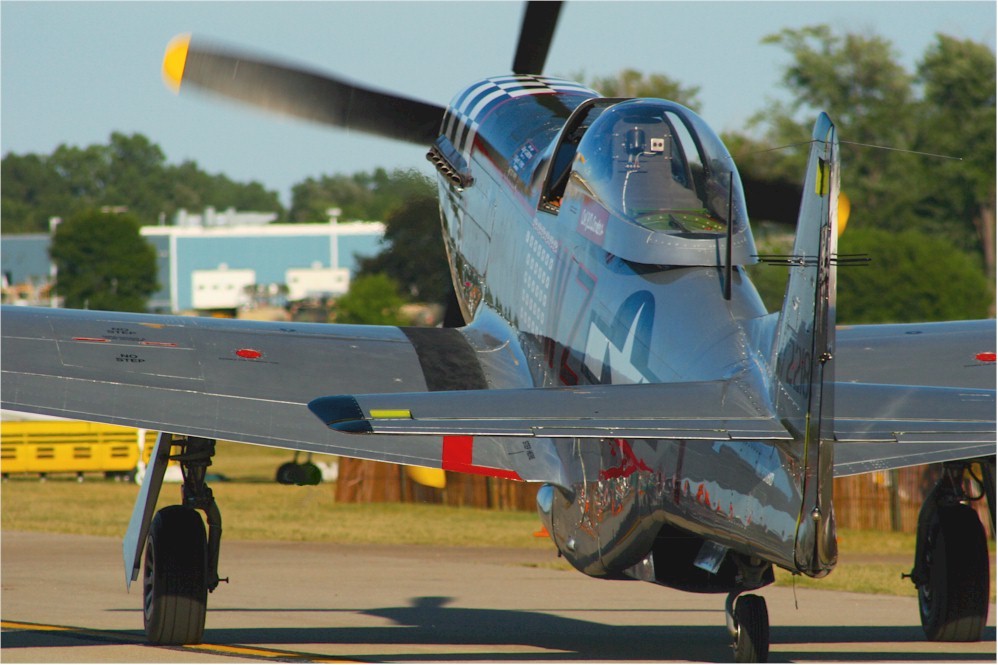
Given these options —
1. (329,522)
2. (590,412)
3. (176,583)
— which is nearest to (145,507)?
(176,583)

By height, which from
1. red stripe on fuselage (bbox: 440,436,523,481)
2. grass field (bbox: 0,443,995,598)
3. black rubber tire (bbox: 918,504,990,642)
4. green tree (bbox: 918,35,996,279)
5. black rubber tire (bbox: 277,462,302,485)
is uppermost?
green tree (bbox: 918,35,996,279)

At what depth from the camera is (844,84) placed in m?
74.5

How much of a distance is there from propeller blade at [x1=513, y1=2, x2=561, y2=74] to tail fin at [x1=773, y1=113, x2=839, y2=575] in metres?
8.20

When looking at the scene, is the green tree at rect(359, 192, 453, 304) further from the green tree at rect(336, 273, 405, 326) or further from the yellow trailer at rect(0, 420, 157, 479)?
the green tree at rect(336, 273, 405, 326)

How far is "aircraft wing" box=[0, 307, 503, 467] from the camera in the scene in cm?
1021

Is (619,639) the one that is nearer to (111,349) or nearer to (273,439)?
(273,439)

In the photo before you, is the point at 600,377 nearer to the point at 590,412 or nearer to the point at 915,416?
the point at 590,412

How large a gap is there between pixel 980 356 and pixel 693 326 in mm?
4002

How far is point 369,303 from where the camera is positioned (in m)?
52.9

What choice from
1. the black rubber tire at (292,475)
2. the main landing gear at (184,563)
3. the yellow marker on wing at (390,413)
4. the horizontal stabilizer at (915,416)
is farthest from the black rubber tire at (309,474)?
the horizontal stabilizer at (915,416)

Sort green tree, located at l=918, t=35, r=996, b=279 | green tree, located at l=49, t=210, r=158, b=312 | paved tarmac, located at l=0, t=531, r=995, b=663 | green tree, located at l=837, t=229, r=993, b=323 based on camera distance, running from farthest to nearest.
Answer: green tree, located at l=49, t=210, r=158, b=312
green tree, located at l=918, t=35, r=996, b=279
green tree, located at l=837, t=229, r=993, b=323
paved tarmac, located at l=0, t=531, r=995, b=663

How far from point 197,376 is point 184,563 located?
1.64m

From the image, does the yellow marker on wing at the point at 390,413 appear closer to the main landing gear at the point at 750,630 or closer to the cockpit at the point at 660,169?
the main landing gear at the point at 750,630

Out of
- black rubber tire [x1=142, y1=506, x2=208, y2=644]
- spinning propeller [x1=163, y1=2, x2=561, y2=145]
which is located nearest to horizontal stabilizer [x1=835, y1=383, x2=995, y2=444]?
black rubber tire [x1=142, y1=506, x2=208, y2=644]
